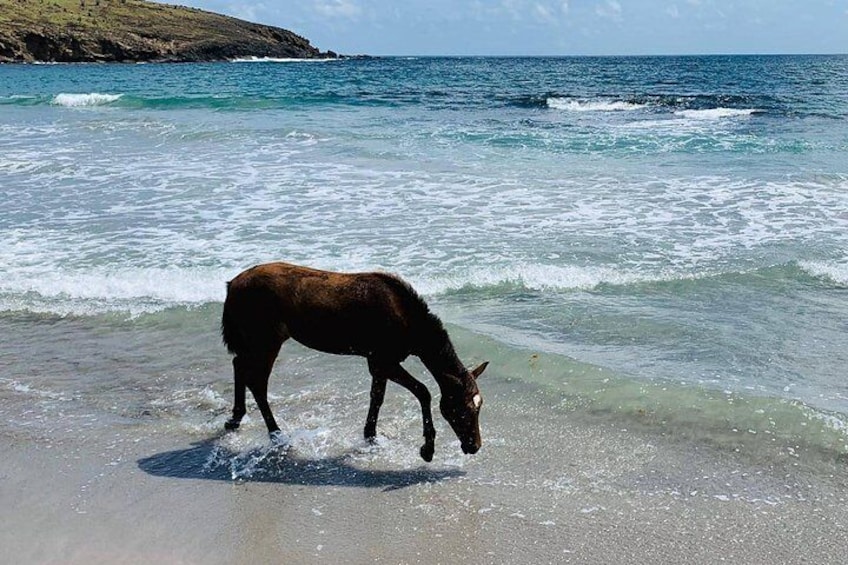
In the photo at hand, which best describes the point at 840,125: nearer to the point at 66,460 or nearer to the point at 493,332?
the point at 493,332

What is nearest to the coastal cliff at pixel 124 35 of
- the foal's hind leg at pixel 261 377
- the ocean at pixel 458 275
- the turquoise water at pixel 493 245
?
the turquoise water at pixel 493 245

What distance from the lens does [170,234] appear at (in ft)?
43.5

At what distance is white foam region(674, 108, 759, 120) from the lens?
113 ft

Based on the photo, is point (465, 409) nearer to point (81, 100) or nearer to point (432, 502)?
point (432, 502)

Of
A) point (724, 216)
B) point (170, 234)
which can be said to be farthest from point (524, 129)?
point (170, 234)

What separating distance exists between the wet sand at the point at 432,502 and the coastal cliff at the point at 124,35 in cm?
11035

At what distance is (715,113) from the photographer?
35844mm

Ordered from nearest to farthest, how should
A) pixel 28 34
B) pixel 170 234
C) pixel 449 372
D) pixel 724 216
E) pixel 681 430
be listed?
pixel 449 372, pixel 681 430, pixel 170 234, pixel 724 216, pixel 28 34

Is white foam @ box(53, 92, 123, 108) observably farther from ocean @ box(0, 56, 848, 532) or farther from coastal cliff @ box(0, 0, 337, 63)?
coastal cliff @ box(0, 0, 337, 63)

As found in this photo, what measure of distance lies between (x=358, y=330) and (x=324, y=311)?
282mm

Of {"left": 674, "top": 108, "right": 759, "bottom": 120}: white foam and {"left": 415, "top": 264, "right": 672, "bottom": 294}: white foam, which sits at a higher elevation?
{"left": 674, "top": 108, "right": 759, "bottom": 120}: white foam

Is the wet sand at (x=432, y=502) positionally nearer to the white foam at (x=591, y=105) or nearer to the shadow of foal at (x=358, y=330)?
the shadow of foal at (x=358, y=330)

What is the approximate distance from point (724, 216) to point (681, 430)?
29.1 feet

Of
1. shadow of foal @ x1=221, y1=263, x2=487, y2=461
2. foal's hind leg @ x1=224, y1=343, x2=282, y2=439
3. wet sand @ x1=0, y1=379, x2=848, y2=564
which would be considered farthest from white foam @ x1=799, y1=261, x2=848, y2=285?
foal's hind leg @ x1=224, y1=343, x2=282, y2=439
